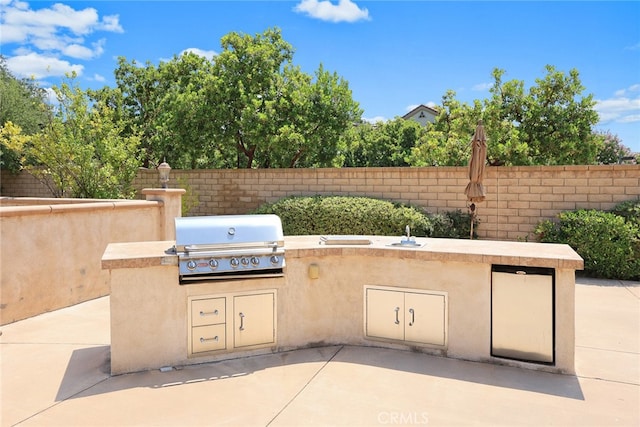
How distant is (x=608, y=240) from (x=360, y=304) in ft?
22.1

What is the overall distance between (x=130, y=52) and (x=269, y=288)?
1851 cm

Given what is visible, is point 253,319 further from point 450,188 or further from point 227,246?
point 450,188

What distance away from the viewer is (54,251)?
21.9ft

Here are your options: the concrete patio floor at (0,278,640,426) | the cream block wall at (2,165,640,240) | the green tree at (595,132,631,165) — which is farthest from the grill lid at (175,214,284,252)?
the green tree at (595,132,631,165)

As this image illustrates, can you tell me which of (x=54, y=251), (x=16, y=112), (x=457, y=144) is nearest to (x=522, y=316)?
(x=54, y=251)

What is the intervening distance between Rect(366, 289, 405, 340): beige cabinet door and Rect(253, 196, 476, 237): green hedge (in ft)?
20.1

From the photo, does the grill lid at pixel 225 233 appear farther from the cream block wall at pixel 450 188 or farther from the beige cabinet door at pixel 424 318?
the cream block wall at pixel 450 188

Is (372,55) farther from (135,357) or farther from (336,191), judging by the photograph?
(135,357)

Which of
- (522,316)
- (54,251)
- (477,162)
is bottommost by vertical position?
(522,316)

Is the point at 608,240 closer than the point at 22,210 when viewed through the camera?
No

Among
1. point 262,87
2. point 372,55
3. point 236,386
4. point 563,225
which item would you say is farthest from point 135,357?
point 372,55

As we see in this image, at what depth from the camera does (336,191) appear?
13.0 m

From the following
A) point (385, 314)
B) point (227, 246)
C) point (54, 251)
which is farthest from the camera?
point (54, 251)

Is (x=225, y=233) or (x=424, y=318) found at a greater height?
(x=225, y=233)
